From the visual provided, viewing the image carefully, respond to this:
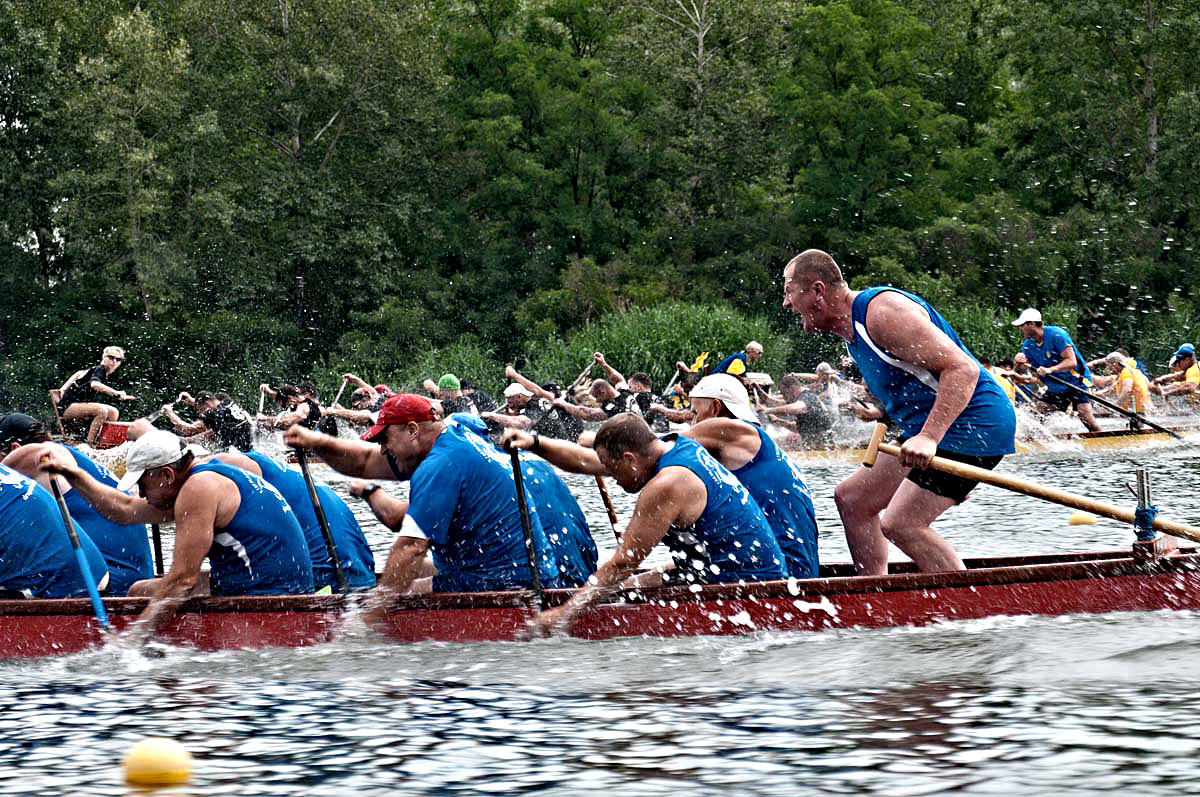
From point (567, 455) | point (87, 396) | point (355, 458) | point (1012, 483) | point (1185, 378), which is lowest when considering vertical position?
point (1012, 483)

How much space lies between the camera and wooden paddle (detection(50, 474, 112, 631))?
764cm

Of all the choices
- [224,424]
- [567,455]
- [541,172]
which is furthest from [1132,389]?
[541,172]

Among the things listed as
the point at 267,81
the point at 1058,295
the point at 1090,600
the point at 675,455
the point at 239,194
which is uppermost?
the point at 267,81

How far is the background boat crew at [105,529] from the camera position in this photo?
27.9 ft

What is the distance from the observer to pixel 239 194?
44188 millimetres

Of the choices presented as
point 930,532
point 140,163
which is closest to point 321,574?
point 930,532

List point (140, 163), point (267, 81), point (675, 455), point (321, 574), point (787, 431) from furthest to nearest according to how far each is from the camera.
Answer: point (267, 81) < point (140, 163) < point (787, 431) < point (321, 574) < point (675, 455)

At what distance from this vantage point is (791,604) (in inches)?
282

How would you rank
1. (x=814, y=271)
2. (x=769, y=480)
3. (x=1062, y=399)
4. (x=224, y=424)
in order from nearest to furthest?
(x=814, y=271)
(x=769, y=480)
(x=224, y=424)
(x=1062, y=399)

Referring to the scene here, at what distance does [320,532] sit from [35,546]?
1488 mm

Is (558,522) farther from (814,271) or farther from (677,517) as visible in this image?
(814,271)

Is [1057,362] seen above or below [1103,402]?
above

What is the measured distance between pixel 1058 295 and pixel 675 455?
38.0 meters

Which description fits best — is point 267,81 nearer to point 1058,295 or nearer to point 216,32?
point 216,32
